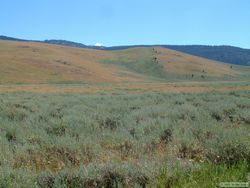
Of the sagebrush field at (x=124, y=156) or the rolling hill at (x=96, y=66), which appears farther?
the rolling hill at (x=96, y=66)

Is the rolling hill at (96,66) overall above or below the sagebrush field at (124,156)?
below

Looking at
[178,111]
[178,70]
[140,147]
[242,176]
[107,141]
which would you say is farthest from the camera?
[178,70]

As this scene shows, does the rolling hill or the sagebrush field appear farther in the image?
the rolling hill

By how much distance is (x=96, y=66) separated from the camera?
14088 centimetres

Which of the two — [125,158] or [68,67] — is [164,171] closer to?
[125,158]

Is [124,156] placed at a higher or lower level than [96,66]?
higher

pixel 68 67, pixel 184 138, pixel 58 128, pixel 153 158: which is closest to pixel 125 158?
pixel 153 158

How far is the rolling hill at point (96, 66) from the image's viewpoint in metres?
105

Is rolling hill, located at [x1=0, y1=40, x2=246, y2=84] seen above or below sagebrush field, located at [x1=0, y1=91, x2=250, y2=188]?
below

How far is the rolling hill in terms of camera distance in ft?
344

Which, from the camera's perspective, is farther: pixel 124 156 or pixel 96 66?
pixel 96 66

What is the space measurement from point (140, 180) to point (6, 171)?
174 cm

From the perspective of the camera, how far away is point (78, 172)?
230 inches

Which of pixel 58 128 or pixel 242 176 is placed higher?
pixel 242 176
